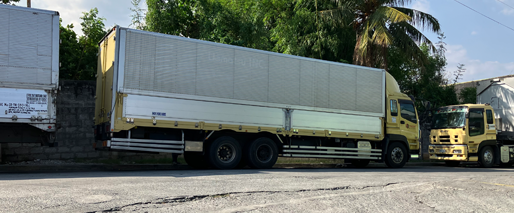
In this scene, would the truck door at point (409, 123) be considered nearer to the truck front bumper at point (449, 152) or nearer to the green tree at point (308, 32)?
the truck front bumper at point (449, 152)

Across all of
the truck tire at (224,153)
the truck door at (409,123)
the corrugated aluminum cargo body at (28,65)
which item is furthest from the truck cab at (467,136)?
the corrugated aluminum cargo body at (28,65)

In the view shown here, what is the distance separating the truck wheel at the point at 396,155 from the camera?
15.7 meters

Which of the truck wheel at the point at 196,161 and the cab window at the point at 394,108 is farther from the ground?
the cab window at the point at 394,108

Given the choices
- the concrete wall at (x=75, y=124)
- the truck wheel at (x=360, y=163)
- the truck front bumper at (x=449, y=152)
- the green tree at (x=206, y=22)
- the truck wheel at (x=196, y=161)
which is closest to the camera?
the truck wheel at (x=196, y=161)

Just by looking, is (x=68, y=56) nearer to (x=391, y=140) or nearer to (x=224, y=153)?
(x=224, y=153)

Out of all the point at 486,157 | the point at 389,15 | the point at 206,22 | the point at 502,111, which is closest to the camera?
the point at 486,157

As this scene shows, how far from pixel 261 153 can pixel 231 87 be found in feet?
7.08

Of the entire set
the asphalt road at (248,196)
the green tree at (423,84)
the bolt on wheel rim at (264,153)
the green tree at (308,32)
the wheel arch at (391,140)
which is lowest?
the asphalt road at (248,196)

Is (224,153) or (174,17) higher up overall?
(174,17)

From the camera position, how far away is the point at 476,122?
1767 cm

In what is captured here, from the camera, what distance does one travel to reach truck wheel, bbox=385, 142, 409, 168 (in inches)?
618

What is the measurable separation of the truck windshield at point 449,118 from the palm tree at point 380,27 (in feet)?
8.35

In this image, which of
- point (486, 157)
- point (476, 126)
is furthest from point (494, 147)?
point (476, 126)

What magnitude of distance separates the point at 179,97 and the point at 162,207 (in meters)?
6.28
